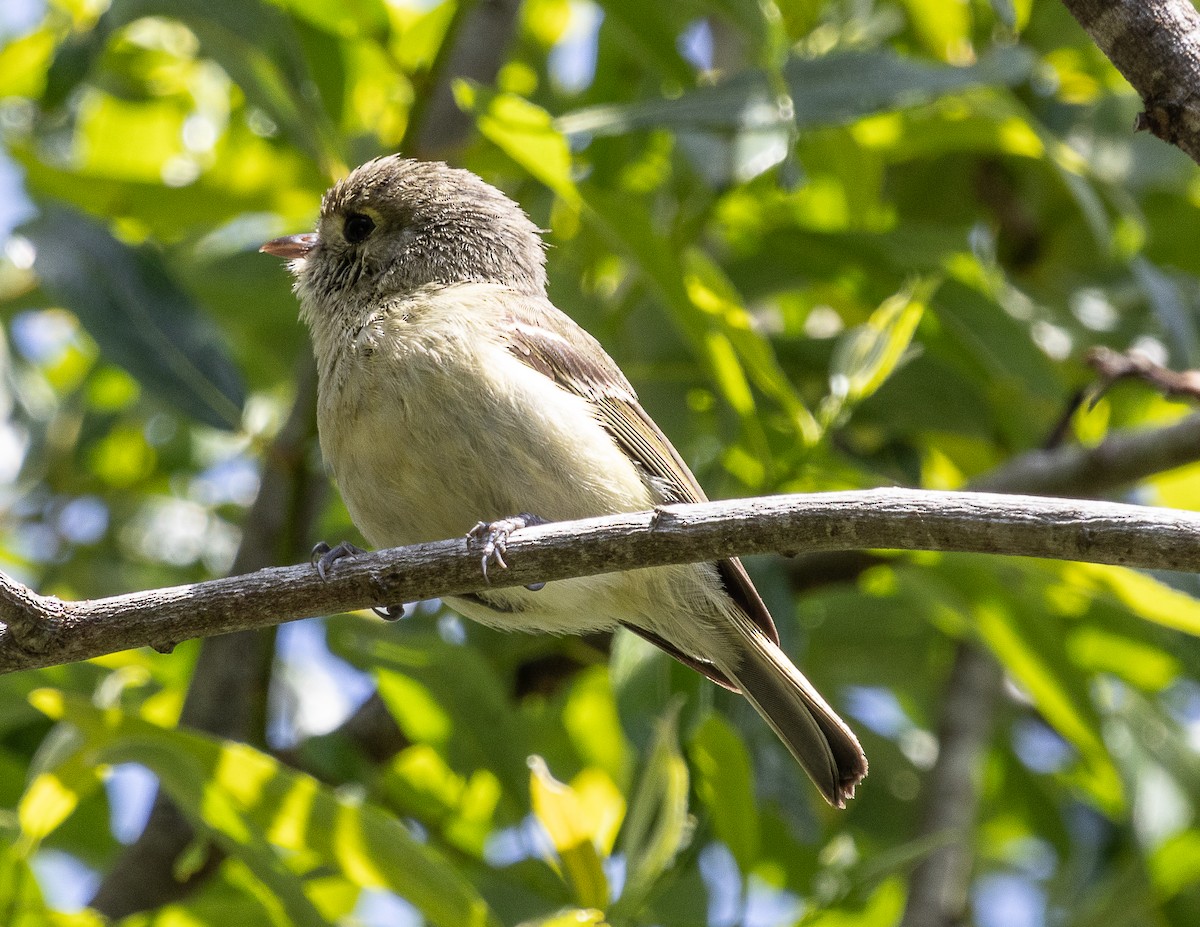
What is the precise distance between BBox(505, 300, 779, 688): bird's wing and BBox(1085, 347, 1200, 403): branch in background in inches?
43.4

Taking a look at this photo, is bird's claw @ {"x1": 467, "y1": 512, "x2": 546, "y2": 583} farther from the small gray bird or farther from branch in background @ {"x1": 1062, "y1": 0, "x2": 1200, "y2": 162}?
branch in background @ {"x1": 1062, "y1": 0, "x2": 1200, "y2": 162}

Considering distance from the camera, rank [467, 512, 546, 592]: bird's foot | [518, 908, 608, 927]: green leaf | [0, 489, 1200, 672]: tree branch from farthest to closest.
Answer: [518, 908, 608, 927]: green leaf, [467, 512, 546, 592]: bird's foot, [0, 489, 1200, 672]: tree branch

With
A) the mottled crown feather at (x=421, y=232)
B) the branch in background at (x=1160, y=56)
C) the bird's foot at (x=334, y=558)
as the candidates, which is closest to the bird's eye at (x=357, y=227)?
the mottled crown feather at (x=421, y=232)

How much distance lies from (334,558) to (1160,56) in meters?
1.98

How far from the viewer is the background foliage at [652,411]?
11.8 ft

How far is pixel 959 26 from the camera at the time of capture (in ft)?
15.5

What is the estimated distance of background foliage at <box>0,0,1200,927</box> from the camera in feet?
11.8

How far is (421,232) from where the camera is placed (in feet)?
14.3

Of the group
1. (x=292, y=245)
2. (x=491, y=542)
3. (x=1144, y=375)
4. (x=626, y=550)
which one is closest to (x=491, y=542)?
(x=491, y=542)

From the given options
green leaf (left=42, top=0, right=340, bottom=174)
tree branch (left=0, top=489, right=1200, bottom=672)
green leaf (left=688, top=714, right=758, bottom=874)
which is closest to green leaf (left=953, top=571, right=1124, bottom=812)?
green leaf (left=688, top=714, right=758, bottom=874)

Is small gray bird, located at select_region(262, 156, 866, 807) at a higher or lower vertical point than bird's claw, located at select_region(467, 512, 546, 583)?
lower

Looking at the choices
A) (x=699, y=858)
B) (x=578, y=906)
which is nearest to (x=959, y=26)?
(x=699, y=858)

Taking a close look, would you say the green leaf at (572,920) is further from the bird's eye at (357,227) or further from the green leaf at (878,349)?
the bird's eye at (357,227)

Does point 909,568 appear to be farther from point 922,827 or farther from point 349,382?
point 349,382
